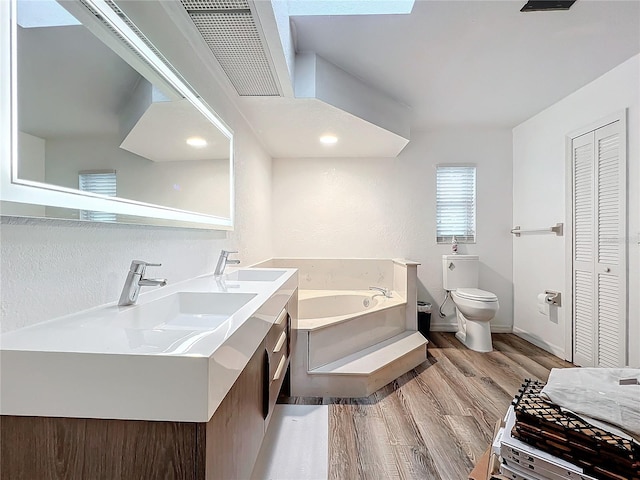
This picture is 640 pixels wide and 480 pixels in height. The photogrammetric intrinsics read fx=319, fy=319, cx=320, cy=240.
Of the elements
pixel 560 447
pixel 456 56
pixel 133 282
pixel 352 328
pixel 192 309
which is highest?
pixel 456 56

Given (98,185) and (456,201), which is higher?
(456,201)

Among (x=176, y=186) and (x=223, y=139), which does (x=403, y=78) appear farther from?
(x=176, y=186)

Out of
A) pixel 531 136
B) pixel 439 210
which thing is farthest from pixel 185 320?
pixel 531 136

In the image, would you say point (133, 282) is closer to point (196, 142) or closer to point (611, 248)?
point (196, 142)

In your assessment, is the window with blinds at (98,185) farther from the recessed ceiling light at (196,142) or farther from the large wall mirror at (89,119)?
the recessed ceiling light at (196,142)

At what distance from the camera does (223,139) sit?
196 centimetres

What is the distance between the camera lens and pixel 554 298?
287 centimetres

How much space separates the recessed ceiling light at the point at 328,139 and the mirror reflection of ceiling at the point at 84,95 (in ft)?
5.46

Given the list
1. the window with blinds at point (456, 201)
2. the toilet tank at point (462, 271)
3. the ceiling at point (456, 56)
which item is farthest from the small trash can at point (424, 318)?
the ceiling at point (456, 56)

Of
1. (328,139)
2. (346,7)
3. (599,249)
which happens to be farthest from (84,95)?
(599,249)

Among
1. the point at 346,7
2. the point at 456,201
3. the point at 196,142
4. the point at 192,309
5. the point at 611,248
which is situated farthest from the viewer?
the point at 456,201

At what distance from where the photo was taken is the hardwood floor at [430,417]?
1545mm

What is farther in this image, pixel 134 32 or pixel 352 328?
pixel 352 328

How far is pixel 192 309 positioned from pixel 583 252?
2.98 m
